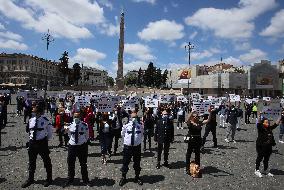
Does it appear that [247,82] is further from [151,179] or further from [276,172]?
[151,179]

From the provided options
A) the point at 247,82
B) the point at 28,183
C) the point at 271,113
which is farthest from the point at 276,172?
the point at 247,82

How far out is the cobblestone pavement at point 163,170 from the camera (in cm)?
944

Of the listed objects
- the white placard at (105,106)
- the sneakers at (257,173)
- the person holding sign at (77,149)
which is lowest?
the sneakers at (257,173)

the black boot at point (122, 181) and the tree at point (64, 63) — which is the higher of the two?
the tree at point (64, 63)

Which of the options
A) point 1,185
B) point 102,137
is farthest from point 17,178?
point 102,137

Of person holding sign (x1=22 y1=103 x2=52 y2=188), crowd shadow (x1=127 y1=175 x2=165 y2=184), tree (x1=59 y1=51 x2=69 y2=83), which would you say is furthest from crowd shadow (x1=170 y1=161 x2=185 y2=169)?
tree (x1=59 y1=51 x2=69 y2=83)

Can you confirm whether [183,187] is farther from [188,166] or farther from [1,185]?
[1,185]

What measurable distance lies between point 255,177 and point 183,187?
9.12ft

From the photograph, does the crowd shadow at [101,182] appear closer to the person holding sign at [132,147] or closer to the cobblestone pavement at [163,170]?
the cobblestone pavement at [163,170]

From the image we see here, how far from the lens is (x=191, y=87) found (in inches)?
5074

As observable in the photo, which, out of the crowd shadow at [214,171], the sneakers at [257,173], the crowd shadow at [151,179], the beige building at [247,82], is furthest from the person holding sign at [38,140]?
the beige building at [247,82]

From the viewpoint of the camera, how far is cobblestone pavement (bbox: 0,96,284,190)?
31.0 ft

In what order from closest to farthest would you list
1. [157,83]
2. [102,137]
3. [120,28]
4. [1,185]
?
[1,185] < [102,137] < [120,28] < [157,83]

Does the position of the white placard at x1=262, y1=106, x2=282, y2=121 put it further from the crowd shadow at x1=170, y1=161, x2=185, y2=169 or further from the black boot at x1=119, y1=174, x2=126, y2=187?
the black boot at x1=119, y1=174, x2=126, y2=187
